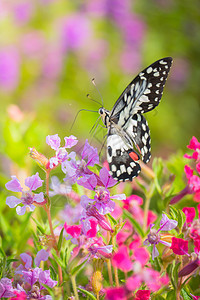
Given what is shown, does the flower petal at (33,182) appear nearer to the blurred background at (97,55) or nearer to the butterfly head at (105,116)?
the butterfly head at (105,116)

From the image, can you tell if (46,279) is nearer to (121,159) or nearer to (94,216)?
(94,216)

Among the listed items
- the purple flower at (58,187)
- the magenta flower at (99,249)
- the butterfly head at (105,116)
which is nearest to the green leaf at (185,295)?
the magenta flower at (99,249)

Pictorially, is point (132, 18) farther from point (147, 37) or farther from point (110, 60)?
point (110, 60)

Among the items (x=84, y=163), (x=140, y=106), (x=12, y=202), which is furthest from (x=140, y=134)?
(x=12, y=202)

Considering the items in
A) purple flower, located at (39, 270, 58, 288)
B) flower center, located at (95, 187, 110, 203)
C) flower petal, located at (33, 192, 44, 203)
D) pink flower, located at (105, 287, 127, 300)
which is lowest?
pink flower, located at (105, 287, 127, 300)

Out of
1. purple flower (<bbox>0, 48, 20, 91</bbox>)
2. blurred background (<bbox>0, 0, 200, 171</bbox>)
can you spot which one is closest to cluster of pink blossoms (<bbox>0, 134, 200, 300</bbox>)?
blurred background (<bbox>0, 0, 200, 171</bbox>)

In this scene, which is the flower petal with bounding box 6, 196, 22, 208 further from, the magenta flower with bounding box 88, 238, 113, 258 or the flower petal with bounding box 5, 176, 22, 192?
the magenta flower with bounding box 88, 238, 113, 258

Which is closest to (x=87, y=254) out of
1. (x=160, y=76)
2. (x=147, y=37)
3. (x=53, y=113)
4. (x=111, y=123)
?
(x=111, y=123)
